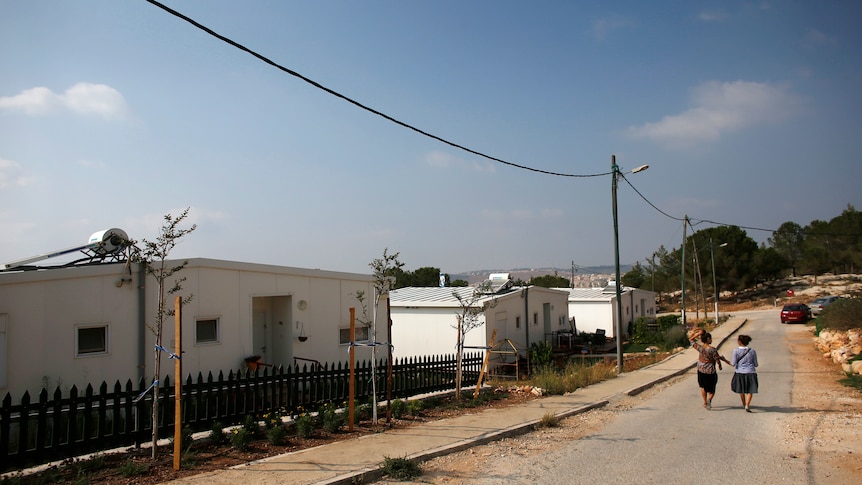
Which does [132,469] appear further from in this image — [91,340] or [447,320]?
[447,320]

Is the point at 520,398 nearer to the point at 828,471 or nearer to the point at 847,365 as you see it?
the point at 828,471

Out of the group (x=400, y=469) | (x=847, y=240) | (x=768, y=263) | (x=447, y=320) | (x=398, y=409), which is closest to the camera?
(x=400, y=469)

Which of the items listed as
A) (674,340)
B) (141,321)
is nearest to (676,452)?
(141,321)

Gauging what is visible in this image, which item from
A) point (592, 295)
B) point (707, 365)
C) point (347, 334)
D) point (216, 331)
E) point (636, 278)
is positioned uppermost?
point (636, 278)

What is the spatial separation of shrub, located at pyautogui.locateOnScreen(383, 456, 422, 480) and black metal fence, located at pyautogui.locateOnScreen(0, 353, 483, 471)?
9.47ft

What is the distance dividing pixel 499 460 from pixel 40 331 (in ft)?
24.8

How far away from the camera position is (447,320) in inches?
816

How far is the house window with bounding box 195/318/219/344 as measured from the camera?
11984 mm

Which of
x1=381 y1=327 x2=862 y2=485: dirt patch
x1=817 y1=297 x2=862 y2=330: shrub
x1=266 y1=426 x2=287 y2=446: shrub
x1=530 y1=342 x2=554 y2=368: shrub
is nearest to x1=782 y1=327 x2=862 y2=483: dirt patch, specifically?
x1=381 y1=327 x2=862 y2=485: dirt patch

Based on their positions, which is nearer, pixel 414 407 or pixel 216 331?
pixel 414 407

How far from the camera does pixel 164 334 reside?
37.5 ft

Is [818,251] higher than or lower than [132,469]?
higher

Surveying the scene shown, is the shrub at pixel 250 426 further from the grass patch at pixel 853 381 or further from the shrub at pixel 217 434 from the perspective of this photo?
the grass patch at pixel 853 381

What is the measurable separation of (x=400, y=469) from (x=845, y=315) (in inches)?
863
